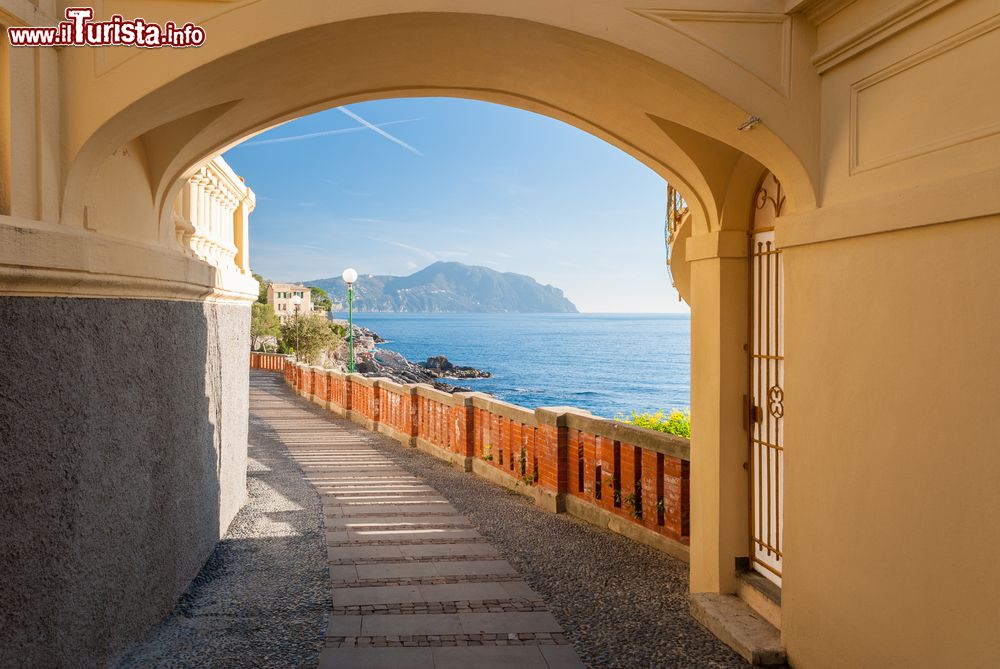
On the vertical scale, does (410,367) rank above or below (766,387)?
below

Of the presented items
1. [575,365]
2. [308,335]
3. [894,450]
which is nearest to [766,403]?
[894,450]

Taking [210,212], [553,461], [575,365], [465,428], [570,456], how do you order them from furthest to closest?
[575,365], [465,428], [553,461], [570,456], [210,212]

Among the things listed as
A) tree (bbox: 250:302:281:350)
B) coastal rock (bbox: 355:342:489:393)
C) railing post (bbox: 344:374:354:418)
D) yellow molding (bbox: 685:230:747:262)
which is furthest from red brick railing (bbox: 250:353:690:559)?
tree (bbox: 250:302:281:350)

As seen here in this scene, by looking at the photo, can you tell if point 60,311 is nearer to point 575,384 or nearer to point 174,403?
point 174,403

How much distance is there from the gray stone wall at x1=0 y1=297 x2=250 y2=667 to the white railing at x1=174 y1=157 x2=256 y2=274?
2.38ft

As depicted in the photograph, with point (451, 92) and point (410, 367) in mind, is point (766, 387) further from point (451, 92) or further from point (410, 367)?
point (410, 367)

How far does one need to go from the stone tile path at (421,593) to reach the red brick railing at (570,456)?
119cm

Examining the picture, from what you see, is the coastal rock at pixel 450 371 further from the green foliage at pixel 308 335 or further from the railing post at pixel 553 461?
the railing post at pixel 553 461

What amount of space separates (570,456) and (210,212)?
472cm

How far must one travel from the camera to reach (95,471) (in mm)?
4430

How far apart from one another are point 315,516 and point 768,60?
22.3 feet

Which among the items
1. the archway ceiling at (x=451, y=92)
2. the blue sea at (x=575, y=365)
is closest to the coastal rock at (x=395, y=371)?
the blue sea at (x=575, y=365)

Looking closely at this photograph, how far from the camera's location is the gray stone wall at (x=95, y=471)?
12.0 feet

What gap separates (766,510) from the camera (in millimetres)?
5852
